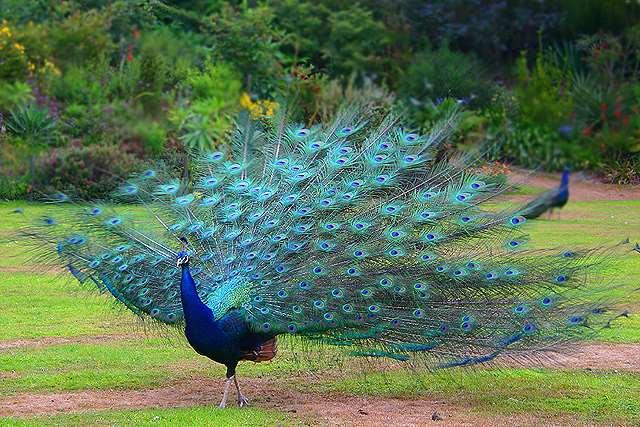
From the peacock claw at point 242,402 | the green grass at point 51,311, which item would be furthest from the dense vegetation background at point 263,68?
the peacock claw at point 242,402

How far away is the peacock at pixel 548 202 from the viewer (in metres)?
6.88

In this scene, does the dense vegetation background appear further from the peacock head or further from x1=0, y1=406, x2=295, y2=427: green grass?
the peacock head

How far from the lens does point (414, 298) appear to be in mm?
8125

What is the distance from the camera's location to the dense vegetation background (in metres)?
20.8

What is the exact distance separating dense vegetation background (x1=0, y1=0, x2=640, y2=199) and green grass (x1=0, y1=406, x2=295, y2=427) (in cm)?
984

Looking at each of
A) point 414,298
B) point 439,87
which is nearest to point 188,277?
point 414,298

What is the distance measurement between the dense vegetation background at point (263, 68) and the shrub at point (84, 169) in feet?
0.11

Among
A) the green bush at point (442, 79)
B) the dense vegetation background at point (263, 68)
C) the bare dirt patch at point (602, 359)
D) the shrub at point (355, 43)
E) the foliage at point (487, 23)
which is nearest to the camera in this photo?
the bare dirt patch at point (602, 359)

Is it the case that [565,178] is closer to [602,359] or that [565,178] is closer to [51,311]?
[602,359]

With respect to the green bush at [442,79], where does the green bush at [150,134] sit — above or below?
below

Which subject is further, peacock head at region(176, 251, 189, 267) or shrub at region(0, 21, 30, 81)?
shrub at region(0, 21, 30, 81)

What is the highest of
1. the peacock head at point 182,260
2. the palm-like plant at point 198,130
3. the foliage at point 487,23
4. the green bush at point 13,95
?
the peacock head at point 182,260

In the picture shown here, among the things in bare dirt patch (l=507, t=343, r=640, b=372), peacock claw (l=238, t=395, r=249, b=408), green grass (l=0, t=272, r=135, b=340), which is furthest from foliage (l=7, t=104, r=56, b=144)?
peacock claw (l=238, t=395, r=249, b=408)

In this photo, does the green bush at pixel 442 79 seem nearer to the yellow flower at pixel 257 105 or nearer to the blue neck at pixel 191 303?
the yellow flower at pixel 257 105
